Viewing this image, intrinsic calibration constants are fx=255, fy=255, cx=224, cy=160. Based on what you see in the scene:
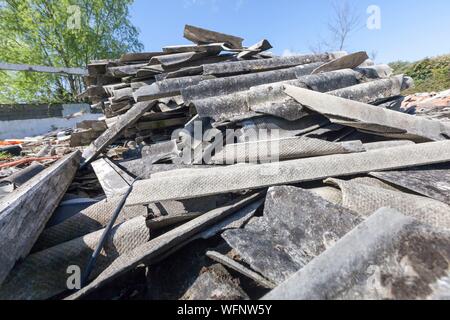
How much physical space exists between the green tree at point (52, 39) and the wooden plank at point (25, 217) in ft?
60.0

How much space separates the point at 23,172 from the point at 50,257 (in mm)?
1697

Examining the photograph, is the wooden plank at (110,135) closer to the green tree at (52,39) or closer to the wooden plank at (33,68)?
the wooden plank at (33,68)

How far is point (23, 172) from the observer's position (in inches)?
97.5

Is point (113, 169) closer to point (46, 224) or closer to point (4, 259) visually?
point (46, 224)

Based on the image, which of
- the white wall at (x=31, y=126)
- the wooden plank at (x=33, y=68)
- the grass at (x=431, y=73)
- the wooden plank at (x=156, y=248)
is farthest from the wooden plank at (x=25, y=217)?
the grass at (x=431, y=73)

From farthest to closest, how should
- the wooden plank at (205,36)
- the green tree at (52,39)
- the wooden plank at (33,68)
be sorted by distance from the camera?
the green tree at (52,39) < the wooden plank at (33,68) < the wooden plank at (205,36)

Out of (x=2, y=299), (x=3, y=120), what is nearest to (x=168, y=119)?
(x=2, y=299)

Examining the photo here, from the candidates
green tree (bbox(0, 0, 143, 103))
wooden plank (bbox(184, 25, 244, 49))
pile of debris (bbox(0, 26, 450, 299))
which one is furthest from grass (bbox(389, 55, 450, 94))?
green tree (bbox(0, 0, 143, 103))

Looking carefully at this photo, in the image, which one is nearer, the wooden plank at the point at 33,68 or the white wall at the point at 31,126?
the wooden plank at the point at 33,68

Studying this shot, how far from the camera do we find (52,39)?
1738 centimetres

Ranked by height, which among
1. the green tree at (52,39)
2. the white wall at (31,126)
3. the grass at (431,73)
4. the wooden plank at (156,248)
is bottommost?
the wooden plank at (156,248)

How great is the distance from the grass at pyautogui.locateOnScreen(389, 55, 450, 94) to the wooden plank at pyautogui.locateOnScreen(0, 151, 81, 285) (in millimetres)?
12217

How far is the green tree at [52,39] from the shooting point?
664 inches

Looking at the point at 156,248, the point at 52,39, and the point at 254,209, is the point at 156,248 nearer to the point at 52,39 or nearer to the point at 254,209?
the point at 254,209
